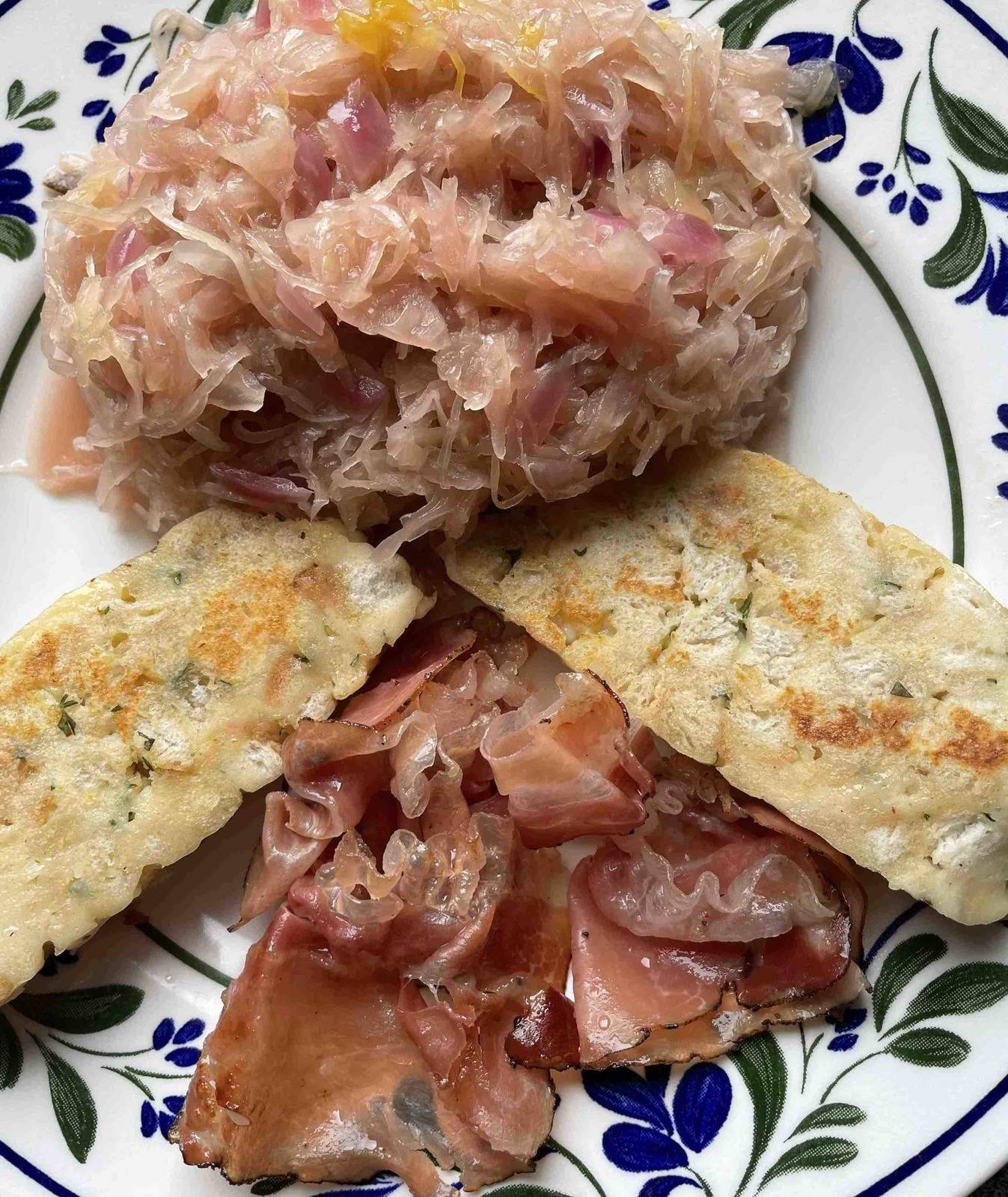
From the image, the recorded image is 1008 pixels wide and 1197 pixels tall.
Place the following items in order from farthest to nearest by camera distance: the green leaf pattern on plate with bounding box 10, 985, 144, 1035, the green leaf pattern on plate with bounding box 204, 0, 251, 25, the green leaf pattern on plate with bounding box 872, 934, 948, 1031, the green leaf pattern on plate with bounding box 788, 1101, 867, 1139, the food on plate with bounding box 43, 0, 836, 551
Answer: the green leaf pattern on plate with bounding box 204, 0, 251, 25, the green leaf pattern on plate with bounding box 10, 985, 144, 1035, the green leaf pattern on plate with bounding box 872, 934, 948, 1031, the green leaf pattern on plate with bounding box 788, 1101, 867, 1139, the food on plate with bounding box 43, 0, 836, 551

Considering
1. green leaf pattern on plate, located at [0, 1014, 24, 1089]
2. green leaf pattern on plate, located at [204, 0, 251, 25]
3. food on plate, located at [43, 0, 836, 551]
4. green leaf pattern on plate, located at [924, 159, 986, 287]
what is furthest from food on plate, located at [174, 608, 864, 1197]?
green leaf pattern on plate, located at [204, 0, 251, 25]

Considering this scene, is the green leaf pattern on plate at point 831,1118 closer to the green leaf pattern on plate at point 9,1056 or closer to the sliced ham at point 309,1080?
the sliced ham at point 309,1080

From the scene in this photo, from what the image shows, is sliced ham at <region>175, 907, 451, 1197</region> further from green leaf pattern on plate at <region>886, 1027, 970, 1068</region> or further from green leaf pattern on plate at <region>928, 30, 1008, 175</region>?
green leaf pattern on plate at <region>928, 30, 1008, 175</region>

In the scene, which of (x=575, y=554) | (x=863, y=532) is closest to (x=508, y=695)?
(x=575, y=554)

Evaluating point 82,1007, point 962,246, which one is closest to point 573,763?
point 82,1007

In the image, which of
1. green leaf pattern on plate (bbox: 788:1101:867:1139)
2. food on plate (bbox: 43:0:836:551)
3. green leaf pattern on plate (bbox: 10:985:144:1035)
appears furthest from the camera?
green leaf pattern on plate (bbox: 10:985:144:1035)

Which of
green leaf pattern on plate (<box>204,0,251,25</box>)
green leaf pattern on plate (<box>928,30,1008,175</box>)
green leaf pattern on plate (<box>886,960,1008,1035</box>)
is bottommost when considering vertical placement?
green leaf pattern on plate (<box>886,960,1008,1035</box>)

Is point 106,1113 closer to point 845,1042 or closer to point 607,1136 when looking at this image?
point 607,1136
